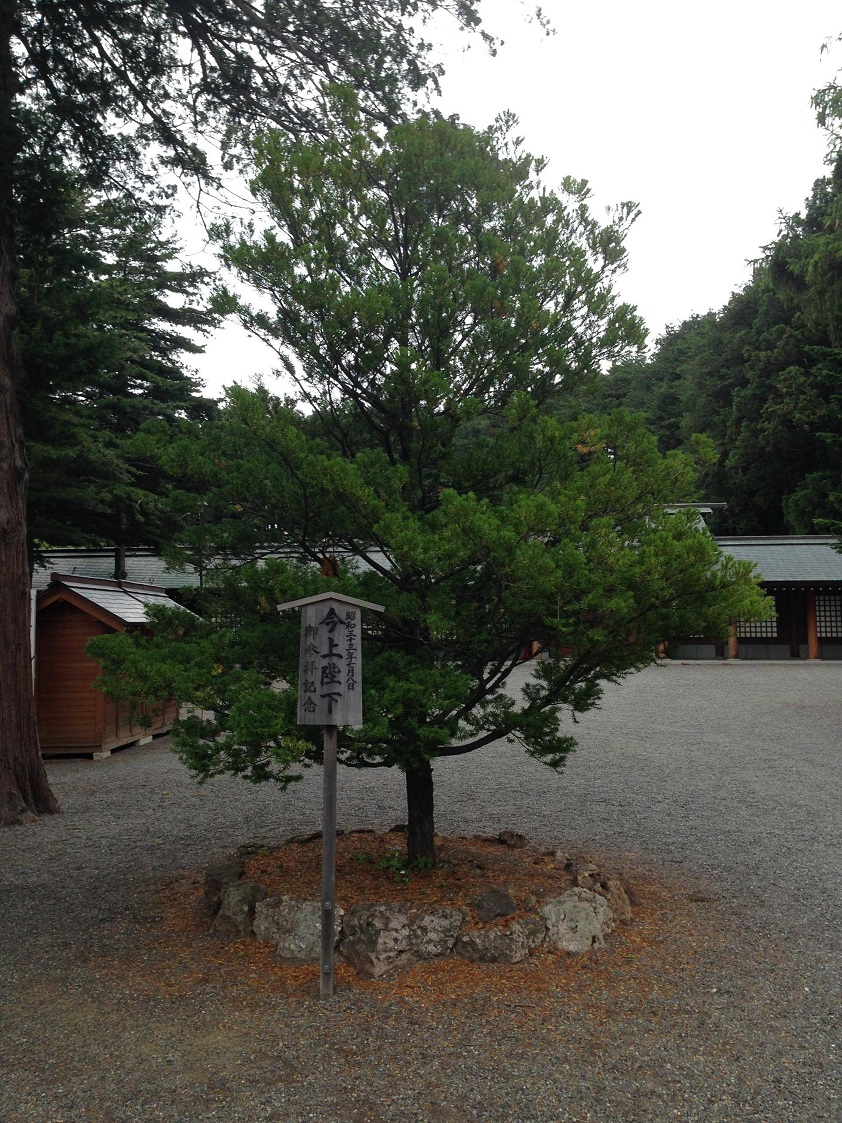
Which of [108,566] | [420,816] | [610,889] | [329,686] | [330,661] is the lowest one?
[610,889]

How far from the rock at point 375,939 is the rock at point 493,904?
→ 40 centimetres

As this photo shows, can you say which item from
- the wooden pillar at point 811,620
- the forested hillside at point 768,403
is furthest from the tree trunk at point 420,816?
the wooden pillar at point 811,620

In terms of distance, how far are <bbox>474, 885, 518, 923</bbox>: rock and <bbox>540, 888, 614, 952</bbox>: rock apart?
0.59ft

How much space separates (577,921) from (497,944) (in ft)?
1.59

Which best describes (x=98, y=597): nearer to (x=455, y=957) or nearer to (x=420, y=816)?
(x=420, y=816)

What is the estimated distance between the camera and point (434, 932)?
417 cm

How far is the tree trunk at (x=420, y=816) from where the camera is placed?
4.99m

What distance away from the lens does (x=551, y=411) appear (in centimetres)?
546

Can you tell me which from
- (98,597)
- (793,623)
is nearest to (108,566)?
(98,597)

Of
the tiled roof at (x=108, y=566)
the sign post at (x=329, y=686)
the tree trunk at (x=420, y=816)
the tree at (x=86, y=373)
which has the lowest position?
the tree trunk at (x=420, y=816)

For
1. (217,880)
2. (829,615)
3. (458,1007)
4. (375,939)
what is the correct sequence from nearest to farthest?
(458,1007)
(375,939)
(217,880)
(829,615)

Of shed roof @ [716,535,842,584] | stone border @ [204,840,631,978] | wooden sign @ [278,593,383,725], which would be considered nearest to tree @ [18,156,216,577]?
wooden sign @ [278,593,383,725]

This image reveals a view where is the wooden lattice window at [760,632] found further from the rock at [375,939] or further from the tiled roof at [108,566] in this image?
the rock at [375,939]

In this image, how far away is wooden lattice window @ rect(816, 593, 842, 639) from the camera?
2331 centimetres
